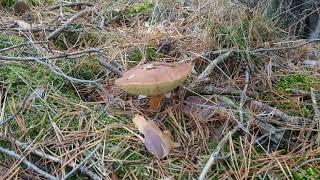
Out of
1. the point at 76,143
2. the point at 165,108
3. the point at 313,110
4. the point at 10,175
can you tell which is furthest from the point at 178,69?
the point at 10,175

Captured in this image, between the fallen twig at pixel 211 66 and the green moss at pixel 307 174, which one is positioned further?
the fallen twig at pixel 211 66

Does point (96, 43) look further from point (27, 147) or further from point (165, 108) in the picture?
point (27, 147)

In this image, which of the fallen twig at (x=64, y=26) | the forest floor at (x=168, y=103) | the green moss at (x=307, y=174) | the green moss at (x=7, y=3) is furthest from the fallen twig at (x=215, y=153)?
the green moss at (x=7, y=3)

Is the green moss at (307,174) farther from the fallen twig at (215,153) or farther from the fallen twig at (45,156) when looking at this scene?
the fallen twig at (45,156)

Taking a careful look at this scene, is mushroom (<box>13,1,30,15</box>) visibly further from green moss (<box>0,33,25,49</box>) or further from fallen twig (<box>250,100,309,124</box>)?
fallen twig (<box>250,100,309,124</box>)

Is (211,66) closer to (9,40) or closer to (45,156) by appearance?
(45,156)

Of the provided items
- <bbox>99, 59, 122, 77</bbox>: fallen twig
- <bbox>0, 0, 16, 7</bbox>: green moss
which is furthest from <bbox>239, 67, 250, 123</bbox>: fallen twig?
<bbox>0, 0, 16, 7</bbox>: green moss
